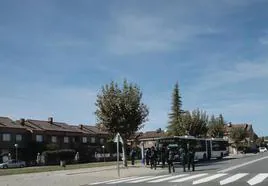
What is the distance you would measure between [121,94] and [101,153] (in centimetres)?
5231

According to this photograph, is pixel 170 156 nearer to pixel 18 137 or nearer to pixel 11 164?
pixel 11 164

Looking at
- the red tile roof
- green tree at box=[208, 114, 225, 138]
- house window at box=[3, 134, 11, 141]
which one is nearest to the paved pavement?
house window at box=[3, 134, 11, 141]

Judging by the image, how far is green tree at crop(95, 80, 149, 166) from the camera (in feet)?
148

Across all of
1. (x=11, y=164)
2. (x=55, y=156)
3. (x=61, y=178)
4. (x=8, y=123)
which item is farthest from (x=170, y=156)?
(x=8, y=123)

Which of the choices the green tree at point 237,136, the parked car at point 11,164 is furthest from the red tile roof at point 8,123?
the green tree at point 237,136

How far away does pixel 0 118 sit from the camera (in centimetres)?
9088

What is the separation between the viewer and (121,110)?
45.1 metres

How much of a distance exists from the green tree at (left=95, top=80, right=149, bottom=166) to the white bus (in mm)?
3627

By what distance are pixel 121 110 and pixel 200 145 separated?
1473cm

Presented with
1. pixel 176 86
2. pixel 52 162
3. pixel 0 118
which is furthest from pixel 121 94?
pixel 176 86

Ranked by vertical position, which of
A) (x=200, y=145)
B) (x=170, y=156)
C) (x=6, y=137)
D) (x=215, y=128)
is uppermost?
(x=215, y=128)

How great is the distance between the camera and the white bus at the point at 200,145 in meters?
48.0

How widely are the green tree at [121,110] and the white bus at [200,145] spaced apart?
3627 mm

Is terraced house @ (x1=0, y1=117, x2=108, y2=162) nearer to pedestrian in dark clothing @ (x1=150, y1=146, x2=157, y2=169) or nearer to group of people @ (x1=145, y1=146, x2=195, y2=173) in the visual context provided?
group of people @ (x1=145, y1=146, x2=195, y2=173)
